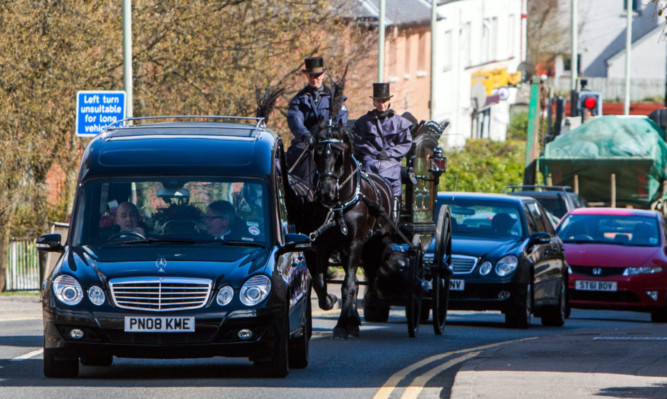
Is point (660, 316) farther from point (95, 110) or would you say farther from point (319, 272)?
point (95, 110)

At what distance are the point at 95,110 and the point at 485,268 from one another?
303 inches

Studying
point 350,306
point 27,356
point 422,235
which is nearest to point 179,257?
point 27,356

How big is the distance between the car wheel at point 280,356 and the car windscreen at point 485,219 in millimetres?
7891

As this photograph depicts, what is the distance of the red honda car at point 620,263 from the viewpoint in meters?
21.2

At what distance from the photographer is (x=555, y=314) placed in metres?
19.6

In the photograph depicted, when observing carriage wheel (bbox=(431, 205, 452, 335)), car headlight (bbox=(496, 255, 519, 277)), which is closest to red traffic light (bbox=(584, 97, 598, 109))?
car headlight (bbox=(496, 255, 519, 277))

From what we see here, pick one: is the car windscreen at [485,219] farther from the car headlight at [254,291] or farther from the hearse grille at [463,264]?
the car headlight at [254,291]

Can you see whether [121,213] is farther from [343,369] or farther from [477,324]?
[477,324]

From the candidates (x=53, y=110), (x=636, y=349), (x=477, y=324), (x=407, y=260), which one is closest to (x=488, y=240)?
(x=477, y=324)

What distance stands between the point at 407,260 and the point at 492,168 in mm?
36939

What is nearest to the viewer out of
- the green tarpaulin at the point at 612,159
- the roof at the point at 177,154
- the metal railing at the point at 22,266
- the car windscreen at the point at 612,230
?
the roof at the point at 177,154

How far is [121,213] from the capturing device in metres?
11.7

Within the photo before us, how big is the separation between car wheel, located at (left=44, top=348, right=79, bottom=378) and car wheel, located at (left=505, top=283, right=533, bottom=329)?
8.06m

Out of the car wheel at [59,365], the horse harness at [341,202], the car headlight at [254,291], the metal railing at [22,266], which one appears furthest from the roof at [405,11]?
the car headlight at [254,291]
